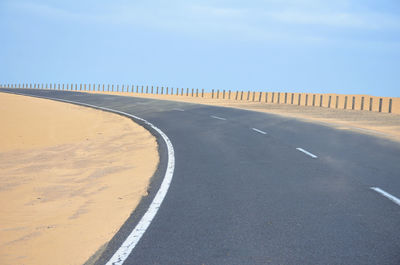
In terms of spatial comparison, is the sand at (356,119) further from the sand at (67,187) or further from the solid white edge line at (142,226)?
the solid white edge line at (142,226)

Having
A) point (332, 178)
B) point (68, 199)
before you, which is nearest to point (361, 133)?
point (332, 178)

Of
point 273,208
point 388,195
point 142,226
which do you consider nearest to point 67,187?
point 142,226

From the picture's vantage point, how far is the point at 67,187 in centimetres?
980

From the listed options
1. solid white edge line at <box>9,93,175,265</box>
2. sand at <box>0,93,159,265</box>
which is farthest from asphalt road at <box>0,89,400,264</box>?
sand at <box>0,93,159,265</box>

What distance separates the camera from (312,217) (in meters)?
6.83

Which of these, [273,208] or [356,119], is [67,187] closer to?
[273,208]

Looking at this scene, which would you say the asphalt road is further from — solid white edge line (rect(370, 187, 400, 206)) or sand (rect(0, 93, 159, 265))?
sand (rect(0, 93, 159, 265))

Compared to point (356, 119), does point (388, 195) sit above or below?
below

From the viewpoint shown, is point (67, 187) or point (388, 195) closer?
point (388, 195)

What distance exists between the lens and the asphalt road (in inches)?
208

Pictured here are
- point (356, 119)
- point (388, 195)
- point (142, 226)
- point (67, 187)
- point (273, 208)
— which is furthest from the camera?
point (356, 119)

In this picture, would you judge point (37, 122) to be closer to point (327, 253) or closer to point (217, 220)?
point (217, 220)

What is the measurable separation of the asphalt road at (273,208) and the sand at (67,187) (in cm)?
49

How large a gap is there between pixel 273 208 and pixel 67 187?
468 cm
